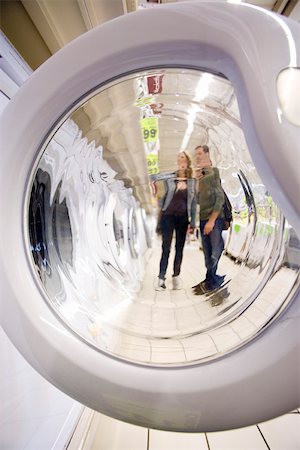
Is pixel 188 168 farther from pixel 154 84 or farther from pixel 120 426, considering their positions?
pixel 120 426

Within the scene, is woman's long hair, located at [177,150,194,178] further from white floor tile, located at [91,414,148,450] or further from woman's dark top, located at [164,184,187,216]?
white floor tile, located at [91,414,148,450]

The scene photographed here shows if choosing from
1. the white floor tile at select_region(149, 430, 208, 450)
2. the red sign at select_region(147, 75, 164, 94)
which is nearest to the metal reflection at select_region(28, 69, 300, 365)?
the red sign at select_region(147, 75, 164, 94)

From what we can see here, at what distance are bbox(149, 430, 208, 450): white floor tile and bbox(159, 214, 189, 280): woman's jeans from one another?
653 millimetres

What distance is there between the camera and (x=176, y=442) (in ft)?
2.71

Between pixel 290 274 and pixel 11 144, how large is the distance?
38 cm

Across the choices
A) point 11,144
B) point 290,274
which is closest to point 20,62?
point 11,144

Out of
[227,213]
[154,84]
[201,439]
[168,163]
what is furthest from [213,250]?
[201,439]

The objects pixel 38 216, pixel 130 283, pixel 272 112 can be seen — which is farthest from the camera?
pixel 130 283

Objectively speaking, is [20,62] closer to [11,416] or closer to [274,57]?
[274,57]

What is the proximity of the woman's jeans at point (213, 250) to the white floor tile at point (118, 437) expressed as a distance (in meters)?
0.69

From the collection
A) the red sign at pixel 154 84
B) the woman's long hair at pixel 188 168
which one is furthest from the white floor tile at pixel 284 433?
the red sign at pixel 154 84

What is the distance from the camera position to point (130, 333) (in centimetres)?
42

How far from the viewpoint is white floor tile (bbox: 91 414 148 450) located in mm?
816

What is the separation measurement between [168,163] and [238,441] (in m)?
0.88
